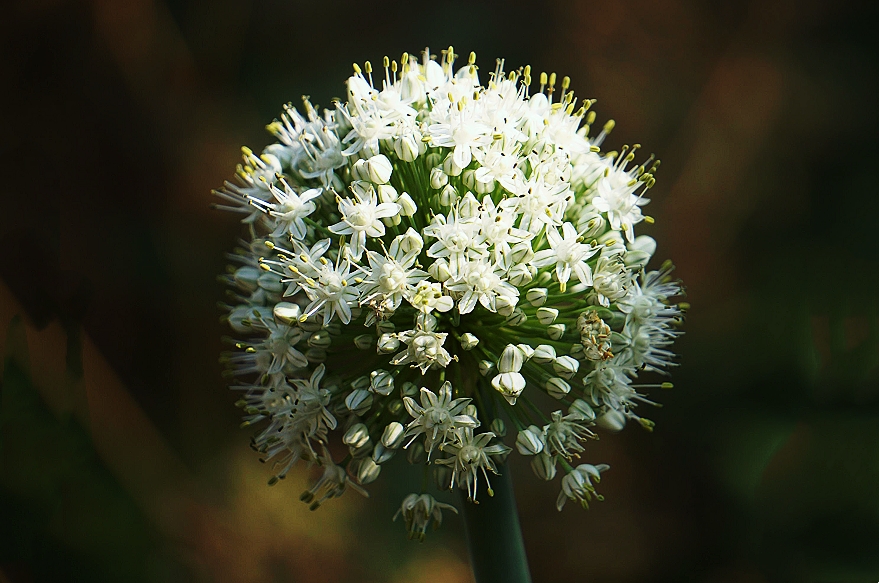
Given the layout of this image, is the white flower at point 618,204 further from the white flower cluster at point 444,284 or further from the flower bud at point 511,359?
the flower bud at point 511,359

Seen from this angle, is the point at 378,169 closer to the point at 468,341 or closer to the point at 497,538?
the point at 468,341

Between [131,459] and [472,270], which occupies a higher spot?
[472,270]

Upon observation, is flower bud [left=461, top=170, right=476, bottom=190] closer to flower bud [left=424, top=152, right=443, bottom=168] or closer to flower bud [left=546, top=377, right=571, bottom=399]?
flower bud [left=424, top=152, right=443, bottom=168]

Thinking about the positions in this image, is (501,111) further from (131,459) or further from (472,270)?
(131,459)

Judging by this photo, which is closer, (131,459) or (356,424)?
→ (356,424)

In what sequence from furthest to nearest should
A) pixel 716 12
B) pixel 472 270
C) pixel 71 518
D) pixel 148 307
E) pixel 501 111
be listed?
pixel 148 307, pixel 716 12, pixel 71 518, pixel 501 111, pixel 472 270

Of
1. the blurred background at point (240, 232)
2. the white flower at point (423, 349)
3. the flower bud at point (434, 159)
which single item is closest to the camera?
the white flower at point (423, 349)

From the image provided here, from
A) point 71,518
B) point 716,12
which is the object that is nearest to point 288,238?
point 71,518

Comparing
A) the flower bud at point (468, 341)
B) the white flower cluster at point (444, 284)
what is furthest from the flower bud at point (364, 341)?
the flower bud at point (468, 341)

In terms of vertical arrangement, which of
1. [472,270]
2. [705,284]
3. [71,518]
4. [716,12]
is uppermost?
[716,12]
